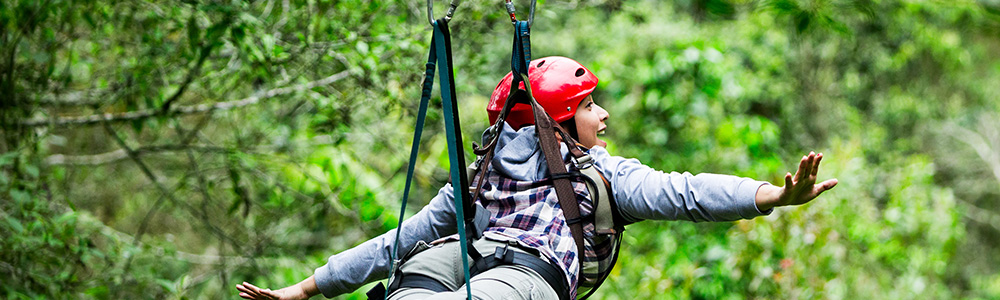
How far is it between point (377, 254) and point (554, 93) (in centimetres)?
61

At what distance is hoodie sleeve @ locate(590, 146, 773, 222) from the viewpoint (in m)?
1.64

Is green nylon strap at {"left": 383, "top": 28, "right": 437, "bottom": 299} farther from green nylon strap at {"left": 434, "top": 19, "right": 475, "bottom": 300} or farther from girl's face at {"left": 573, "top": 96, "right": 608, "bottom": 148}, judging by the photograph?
girl's face at {"left": 573, "top": 96, "right": 608, "bottom": 148}

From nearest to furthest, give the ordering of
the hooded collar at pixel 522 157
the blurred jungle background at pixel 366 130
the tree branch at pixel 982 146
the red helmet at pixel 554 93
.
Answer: the hooded collar at pixel 522 157
the red helmet at pixel 554 93
the blurred jungle background at pixel 366 130
the tree branch at pixel 982 146

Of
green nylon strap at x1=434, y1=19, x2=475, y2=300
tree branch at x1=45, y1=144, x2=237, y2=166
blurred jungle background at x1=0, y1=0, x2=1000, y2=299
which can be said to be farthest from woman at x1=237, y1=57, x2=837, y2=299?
tree branch at x1=45, y1=144, x2=237, y2=166

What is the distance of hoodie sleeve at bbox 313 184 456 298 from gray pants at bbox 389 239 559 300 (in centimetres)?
12

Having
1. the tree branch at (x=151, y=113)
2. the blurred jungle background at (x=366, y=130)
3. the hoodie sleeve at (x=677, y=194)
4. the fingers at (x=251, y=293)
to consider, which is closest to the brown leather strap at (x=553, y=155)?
the hoodie sleeve at (x=677, y=194)

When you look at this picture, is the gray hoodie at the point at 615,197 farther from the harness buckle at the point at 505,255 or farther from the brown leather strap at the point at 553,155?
the harness buckle at the point at 505,255

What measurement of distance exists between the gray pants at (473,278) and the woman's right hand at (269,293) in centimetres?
32

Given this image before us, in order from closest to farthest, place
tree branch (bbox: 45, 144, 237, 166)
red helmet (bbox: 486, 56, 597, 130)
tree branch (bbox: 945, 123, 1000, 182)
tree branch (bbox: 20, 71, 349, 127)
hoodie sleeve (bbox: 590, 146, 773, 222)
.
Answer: hoodie sleeve (bbox: 590, 146, 773, 222)
red helmet (bbox: 486, 56, 597, 130)
tree branch (bbox: 20, 71, 349, 127)
tree branch (bbox: 45, 144, 237, 166)
tree branch (bbox: 945, 123, 1000, 182)

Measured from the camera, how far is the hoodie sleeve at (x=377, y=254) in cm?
196

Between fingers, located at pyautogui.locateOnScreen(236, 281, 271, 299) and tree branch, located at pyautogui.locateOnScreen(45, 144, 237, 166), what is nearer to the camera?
fingers, located at pyautogui.locateOnScreen(236, 281, 271, 299)

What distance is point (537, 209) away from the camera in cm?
185

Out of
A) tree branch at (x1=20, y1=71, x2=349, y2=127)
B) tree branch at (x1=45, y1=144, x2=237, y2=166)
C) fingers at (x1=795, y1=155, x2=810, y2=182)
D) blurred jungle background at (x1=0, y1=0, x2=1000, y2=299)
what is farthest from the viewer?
tree branch at (x1=45, y1=144, x2=237, y2=166)

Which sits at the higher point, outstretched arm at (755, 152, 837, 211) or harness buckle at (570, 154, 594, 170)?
harness buckle at (570, 154, 594, 170)
